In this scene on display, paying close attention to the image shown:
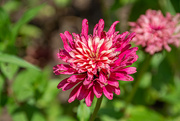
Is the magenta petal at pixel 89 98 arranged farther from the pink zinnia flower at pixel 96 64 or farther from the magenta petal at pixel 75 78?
the magenta petal at pixel 75 78

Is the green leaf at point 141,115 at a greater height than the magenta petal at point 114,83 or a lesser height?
lesser

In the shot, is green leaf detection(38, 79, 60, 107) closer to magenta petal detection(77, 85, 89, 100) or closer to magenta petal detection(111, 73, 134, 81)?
magenta petal detection(77, 85, 89, 100)

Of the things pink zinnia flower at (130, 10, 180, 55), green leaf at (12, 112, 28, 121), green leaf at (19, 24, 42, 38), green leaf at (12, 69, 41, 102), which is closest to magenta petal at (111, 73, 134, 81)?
pink zinnia flower at (130, 10, 180, 55)

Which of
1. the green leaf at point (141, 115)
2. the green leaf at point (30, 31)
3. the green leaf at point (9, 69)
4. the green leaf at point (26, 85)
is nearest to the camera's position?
the green leaf at point (9, 69)

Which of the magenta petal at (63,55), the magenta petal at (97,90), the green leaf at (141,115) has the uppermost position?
the magenta petal at (63,55)

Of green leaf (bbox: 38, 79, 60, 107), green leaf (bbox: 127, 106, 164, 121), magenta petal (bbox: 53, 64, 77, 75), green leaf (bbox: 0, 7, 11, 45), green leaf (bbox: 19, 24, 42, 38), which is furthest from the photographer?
green leaf (bbox: 19, 24, 42, 38)

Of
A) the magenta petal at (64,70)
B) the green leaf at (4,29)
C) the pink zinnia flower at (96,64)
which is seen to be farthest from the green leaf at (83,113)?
the green leaf at (4,29)

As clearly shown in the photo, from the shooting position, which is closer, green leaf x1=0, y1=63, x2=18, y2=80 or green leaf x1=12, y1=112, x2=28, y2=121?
green leaf x1=0, y1=63, x2=18, y2=80
